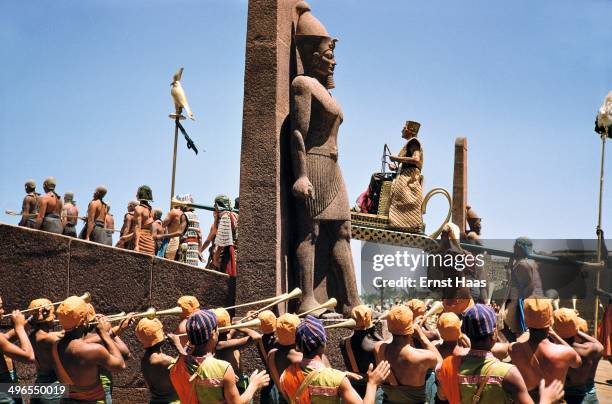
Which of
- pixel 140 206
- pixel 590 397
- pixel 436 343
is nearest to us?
pixel 590 397

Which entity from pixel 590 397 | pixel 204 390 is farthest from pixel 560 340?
pixel 204 390

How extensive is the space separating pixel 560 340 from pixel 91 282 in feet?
18.1

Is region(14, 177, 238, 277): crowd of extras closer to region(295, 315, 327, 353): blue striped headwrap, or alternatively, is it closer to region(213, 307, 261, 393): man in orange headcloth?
region(213, 307, 261, 393): man in orange headcloth

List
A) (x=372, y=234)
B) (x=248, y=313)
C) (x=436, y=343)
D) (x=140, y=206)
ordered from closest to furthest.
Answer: (x=436, y=343), (x=248, y=313), (x=140, y=206), (x=372, y=234)

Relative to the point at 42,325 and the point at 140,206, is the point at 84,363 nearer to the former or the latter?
the point at 42,325

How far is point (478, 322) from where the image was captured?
18.7 feet

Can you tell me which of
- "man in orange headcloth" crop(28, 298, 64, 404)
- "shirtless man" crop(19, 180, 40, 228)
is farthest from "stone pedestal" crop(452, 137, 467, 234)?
"man in orange headcloth" crop(28, 298, 64, 404)

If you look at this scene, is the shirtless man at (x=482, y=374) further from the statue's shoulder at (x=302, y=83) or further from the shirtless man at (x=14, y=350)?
the statue's shoulder at (x=302, y=83)

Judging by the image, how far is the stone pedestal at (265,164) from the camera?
989 cm

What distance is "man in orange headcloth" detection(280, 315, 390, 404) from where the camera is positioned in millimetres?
5717

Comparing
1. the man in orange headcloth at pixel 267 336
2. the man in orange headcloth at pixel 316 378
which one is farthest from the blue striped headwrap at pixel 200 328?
the man in orange headcloth at pixel 267 336

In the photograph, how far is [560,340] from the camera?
21.1ft

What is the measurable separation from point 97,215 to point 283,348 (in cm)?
756

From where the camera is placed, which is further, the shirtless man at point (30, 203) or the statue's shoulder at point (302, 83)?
the shirtless man at point (30, 203)
